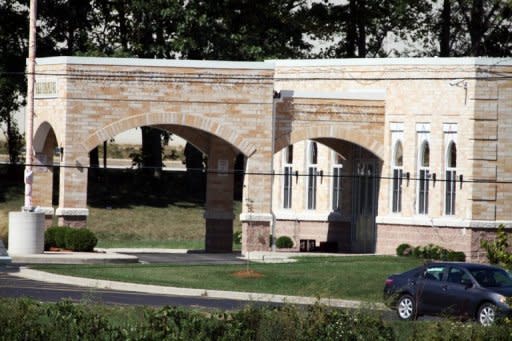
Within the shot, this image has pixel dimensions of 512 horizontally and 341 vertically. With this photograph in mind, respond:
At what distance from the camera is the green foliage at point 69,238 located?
46.2m

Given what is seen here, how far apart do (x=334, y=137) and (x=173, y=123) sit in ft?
19.0

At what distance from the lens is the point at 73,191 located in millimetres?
47250

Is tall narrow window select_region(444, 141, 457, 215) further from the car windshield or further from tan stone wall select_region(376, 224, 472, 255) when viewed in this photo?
the car windshield

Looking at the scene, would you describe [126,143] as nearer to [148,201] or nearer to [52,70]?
[148,201]

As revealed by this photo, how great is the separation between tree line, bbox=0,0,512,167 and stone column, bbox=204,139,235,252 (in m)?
14.7

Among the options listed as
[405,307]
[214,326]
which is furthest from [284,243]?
[214,326]

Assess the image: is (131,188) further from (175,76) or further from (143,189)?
(175,76)

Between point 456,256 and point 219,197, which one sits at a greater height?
point 219,197

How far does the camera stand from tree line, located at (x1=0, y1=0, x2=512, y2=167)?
6762 cm

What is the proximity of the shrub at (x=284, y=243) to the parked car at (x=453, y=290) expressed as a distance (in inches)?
833

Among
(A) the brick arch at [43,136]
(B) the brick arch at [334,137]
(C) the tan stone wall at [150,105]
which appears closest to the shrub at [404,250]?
(B) the brick arch at [334,137]

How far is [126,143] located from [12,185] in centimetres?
5204

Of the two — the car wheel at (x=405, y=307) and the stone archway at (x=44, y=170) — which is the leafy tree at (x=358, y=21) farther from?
the car wheel at (x=405, y=307)

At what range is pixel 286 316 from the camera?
22266 millimetres
